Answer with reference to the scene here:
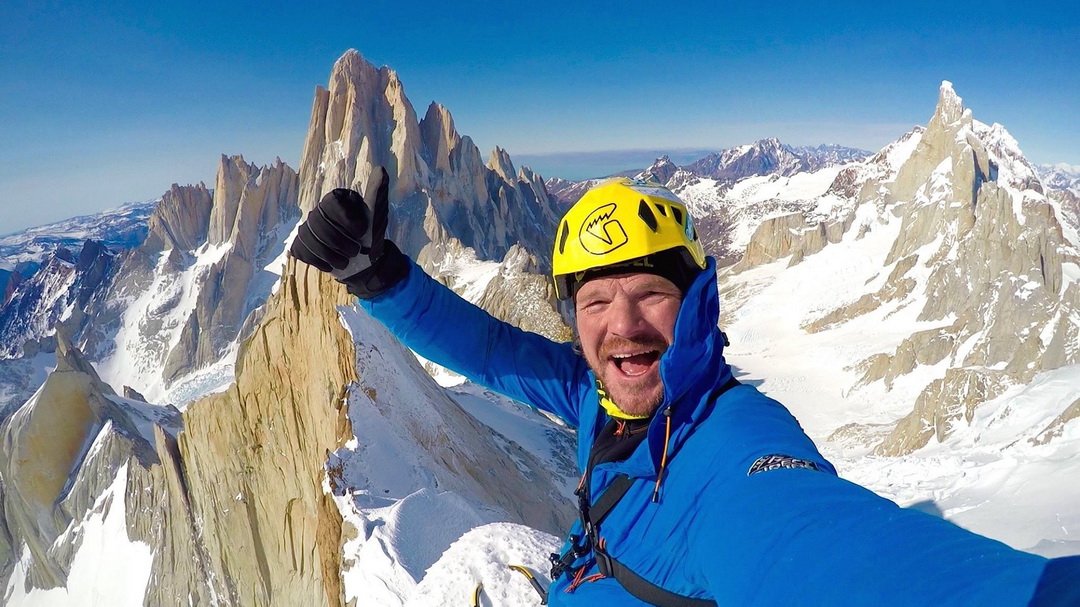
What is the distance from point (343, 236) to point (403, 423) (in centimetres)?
1159

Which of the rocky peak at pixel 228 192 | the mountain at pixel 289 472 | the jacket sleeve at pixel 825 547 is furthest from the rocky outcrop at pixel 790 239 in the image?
the jacket sleeve at pixel 825 547

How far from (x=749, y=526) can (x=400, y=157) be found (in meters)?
128

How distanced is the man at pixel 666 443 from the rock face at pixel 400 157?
105728mm

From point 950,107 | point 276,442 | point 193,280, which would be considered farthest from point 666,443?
point 950,107

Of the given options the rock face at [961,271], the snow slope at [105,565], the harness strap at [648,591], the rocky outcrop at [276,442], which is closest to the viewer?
the harness strap at [648,591]

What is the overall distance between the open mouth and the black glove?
1956 mm

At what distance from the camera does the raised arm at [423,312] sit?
3.94m

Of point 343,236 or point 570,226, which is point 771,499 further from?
point 343,236

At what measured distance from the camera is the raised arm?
12.9 ft

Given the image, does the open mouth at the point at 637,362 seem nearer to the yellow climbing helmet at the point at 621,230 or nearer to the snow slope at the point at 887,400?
the yellow climbing helmet at the point at 621,230

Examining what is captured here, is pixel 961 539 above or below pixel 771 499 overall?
above

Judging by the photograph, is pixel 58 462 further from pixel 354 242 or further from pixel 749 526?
pixel 749 526

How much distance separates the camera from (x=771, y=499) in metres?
1.99

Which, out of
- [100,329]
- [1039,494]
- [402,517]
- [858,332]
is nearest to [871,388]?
[858,332]
